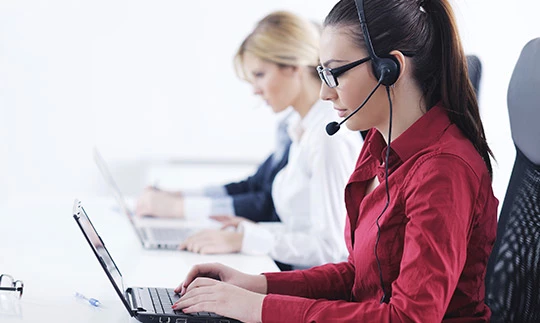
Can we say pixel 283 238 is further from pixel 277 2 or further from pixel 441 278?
pixel 277 2

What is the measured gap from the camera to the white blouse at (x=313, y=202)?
5.73 ft

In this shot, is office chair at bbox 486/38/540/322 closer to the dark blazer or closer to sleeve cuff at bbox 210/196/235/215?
the dark blazer

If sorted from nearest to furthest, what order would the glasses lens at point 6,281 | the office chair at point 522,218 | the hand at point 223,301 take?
the hand at point 223,301
the office chair at point 522,218
the glasses lens at point 6,281

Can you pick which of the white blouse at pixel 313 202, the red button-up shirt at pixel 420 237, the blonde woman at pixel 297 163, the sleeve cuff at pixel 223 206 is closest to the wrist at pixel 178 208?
the sleeve cuff at pixel 223 206

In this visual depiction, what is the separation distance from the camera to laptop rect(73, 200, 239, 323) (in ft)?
3.64

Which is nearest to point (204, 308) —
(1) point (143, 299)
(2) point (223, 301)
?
(2) point (223, 301)

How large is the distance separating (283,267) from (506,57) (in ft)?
4.19

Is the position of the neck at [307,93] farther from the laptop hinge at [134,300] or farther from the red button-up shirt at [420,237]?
the laptop hinge at [134,300]

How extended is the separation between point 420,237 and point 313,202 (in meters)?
0.84

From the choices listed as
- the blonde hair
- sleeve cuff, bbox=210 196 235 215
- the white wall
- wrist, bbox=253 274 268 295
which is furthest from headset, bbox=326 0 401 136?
the white wall

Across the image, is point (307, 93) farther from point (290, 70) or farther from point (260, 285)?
point (260, 285)

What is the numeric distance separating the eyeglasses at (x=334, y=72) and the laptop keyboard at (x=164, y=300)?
1.36ft

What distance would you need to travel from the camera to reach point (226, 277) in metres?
1.28

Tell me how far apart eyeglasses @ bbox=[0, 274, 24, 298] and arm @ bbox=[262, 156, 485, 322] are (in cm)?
47
